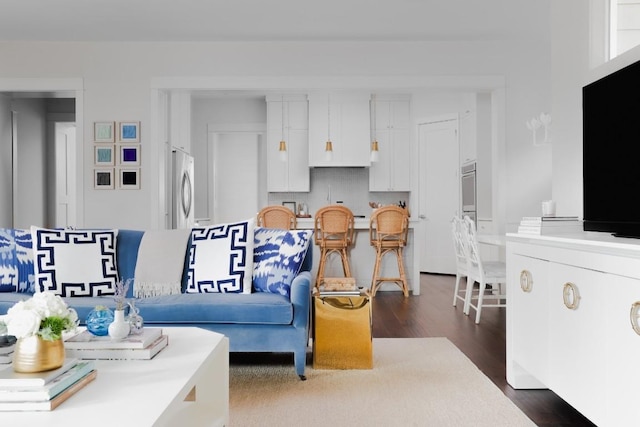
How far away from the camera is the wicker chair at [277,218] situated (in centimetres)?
640

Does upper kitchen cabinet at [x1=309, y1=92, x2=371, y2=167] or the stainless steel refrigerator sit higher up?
upper kitchen cabinet at [x1=309, y1=92, x2=371, y2=167]

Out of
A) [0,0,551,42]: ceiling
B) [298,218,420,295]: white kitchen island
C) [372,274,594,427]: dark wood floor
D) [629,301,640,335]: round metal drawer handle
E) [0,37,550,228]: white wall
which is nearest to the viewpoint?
[629,301,640,335]: round metal drawer handle

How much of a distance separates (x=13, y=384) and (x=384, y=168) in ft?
25.2

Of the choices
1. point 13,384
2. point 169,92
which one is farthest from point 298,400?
point 169,92

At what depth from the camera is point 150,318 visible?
10.1 ft

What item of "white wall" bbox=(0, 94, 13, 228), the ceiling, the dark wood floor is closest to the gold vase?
the dark wood floor

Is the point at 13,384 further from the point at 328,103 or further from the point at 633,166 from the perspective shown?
the point at 328,103

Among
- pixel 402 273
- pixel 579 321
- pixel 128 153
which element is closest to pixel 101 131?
pixel 128 153

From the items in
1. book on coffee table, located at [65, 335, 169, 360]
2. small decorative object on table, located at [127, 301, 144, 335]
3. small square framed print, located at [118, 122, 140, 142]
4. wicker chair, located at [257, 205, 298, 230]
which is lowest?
book on coffee table, located at [65, 335, 169, 360]

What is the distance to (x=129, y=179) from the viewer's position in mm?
6000

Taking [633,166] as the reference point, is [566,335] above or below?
below

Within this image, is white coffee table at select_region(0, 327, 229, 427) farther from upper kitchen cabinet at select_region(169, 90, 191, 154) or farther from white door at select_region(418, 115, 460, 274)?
white door at select_region(418, 115, 460, 274)

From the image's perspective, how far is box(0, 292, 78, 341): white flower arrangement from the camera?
1.56 metres

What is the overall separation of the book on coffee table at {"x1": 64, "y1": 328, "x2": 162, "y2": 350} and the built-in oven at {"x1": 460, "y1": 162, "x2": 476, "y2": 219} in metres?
6.05
